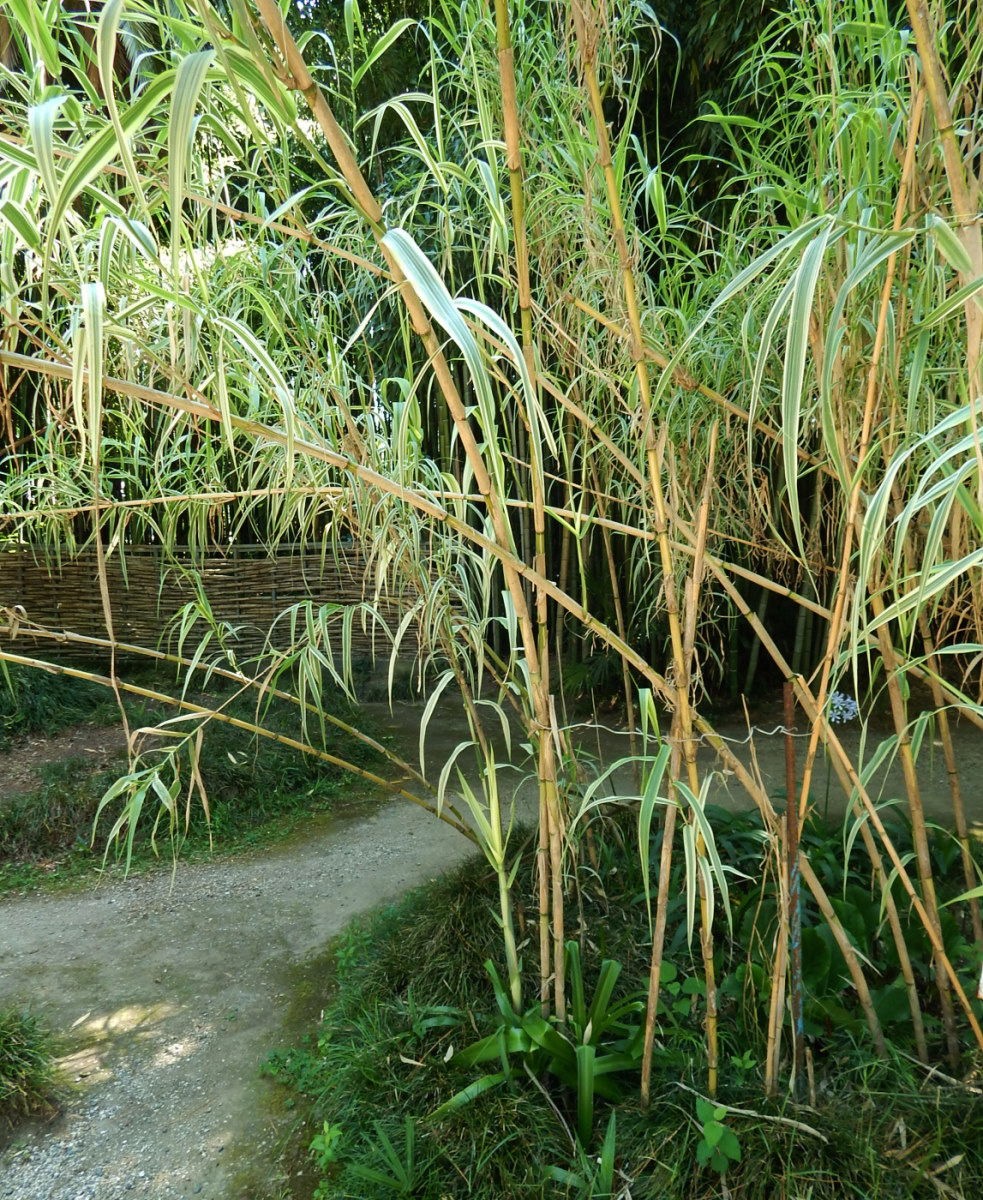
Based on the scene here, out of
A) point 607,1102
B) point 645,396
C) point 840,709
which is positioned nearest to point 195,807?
point 607,1102

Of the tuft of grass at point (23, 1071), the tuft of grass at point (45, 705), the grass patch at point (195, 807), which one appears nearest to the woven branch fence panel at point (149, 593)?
the tuft of grass at point (45, 705)

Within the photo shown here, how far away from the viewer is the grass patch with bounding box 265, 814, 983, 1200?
1045 millimetres

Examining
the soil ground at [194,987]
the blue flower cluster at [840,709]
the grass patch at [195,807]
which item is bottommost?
the soil ground at [194,987]

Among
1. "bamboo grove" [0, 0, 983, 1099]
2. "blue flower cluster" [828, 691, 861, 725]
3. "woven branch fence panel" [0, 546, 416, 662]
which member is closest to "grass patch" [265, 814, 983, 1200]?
"bamboo grove" [0, 0, 983, 1099]

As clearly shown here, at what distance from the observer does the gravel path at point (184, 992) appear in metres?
1.31

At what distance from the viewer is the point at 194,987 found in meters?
1.79

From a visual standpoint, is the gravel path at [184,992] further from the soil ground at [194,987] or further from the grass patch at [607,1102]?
the grass patch at [607,1102]

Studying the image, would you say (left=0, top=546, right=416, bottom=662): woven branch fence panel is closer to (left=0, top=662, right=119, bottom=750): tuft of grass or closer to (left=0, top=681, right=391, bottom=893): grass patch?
(left=0, top=662, right=119, bottom=750): tuft of grass

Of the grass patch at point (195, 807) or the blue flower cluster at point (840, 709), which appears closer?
the blue flower cluster at point (840, 709)

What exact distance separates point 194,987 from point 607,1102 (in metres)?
0.98

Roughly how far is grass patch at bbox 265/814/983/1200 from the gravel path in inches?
4.9

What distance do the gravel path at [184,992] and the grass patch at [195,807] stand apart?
5.6 inches

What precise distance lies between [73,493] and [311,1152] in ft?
3.76

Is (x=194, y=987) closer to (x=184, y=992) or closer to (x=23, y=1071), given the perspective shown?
(x=184, y=992)
